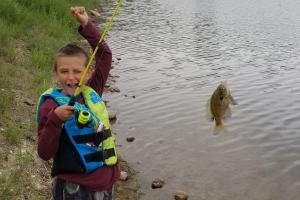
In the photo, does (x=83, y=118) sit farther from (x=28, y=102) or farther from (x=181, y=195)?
(x=28, y=102)

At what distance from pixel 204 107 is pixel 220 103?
7.91 m

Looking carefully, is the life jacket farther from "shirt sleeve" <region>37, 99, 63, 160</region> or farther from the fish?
the fish

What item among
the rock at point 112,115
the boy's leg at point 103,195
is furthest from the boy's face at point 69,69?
the rock at point 112,115

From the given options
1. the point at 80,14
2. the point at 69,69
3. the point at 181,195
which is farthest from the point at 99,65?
the point at 181,195

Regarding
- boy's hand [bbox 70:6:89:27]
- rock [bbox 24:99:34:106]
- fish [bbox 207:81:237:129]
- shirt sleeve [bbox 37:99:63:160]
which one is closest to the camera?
shirt sleeve [bbox 37:99:63:160]

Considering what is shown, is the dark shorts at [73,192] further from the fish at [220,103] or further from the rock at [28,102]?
the rock at [28,102]

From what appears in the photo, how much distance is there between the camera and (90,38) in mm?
4242

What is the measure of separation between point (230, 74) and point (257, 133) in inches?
196

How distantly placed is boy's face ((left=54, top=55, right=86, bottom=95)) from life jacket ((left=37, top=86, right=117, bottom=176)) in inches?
4.8

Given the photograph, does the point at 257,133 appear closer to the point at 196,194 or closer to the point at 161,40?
the point at 196,194

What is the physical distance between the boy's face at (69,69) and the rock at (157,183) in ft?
14.8

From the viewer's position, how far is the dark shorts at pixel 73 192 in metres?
3.77

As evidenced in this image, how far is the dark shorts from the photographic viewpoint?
3.77 m

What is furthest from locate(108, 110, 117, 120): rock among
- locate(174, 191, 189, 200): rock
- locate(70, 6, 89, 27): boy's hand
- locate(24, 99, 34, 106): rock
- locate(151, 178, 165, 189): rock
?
locate(70, 6, 89, 27): boy's hand
